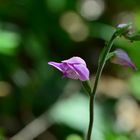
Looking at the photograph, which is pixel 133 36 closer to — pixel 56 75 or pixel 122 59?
pixel 122 59

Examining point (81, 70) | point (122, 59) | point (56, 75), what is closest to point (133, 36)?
point (122, 59)

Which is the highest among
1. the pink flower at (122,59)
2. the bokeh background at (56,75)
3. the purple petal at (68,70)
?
the pink flower at (122,59)

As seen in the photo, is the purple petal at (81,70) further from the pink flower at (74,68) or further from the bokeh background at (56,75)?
the bokeh background at (56,75)

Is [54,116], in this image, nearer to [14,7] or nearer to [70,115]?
[70,115]

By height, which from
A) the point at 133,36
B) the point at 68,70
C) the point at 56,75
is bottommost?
the point at 56,75

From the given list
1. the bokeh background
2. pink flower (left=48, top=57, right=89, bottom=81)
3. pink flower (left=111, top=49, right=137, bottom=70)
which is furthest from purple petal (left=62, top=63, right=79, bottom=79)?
the bokeh background

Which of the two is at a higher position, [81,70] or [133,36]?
[133,36]

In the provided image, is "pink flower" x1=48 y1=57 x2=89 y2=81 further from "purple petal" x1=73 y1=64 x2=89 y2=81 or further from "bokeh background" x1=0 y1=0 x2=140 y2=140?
"bokeh background" x1=0 y1=0 x2=140 y2=140

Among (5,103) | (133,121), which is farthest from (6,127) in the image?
(133,121)

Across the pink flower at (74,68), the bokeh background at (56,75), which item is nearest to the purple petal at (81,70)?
the pink flower at (74,68)
